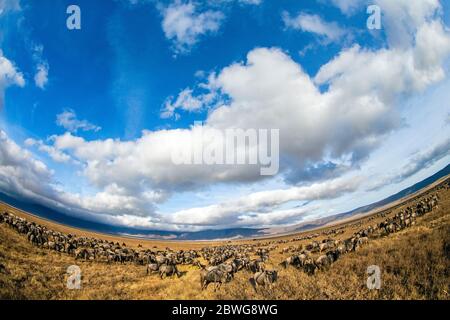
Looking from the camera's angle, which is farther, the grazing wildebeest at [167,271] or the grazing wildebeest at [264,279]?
the grazing wildebeest at [167,271]

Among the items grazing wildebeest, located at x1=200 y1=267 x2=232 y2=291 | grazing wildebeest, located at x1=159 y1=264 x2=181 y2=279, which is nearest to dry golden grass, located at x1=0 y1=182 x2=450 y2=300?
grazing wildebeest, located at x1=200 y1=267 x2=232 y2=291

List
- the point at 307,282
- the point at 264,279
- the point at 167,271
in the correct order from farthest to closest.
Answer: the point at 167,271, the point at 264,279, the point at 307,282

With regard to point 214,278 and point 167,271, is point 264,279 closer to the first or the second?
point 214,278

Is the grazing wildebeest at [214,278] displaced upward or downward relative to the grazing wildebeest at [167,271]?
upward

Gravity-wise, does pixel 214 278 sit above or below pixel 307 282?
below

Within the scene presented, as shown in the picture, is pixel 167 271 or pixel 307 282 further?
pixel 167 271

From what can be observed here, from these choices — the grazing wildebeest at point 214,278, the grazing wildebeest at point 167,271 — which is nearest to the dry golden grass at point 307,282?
the grazing wildebeest at point 214,278

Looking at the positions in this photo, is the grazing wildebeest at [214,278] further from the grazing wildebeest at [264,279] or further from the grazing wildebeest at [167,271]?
the grazing wildebeest at [167,271]

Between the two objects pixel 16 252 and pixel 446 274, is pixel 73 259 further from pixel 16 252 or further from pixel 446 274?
pixel 446 274

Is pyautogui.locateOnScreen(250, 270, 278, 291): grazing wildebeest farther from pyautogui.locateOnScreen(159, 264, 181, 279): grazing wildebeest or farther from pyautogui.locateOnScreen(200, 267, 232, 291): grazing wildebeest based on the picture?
pyautogui.locateOnScreen(159, 264, 181, 279): grazing wildebeest

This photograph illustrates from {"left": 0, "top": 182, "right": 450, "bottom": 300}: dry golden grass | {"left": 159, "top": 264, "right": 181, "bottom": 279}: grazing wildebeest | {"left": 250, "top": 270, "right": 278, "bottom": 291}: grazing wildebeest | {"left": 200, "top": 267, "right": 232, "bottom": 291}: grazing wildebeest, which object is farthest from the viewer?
{"left": 159, "top": 264, "right": 181, "bottom": 279}: grazing wildebeest

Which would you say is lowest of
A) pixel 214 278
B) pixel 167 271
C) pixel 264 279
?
pixel 167 271

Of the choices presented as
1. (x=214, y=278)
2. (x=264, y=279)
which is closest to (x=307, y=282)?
(x=264, y=279)

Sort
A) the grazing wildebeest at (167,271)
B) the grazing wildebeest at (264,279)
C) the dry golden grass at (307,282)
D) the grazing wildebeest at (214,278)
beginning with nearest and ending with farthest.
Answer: the dry golden grass at (307,282) → the grazing wildebeest at (264,279) → the grazing wildebeest at (214,278) → the grazing wildebeest at (167,271)
